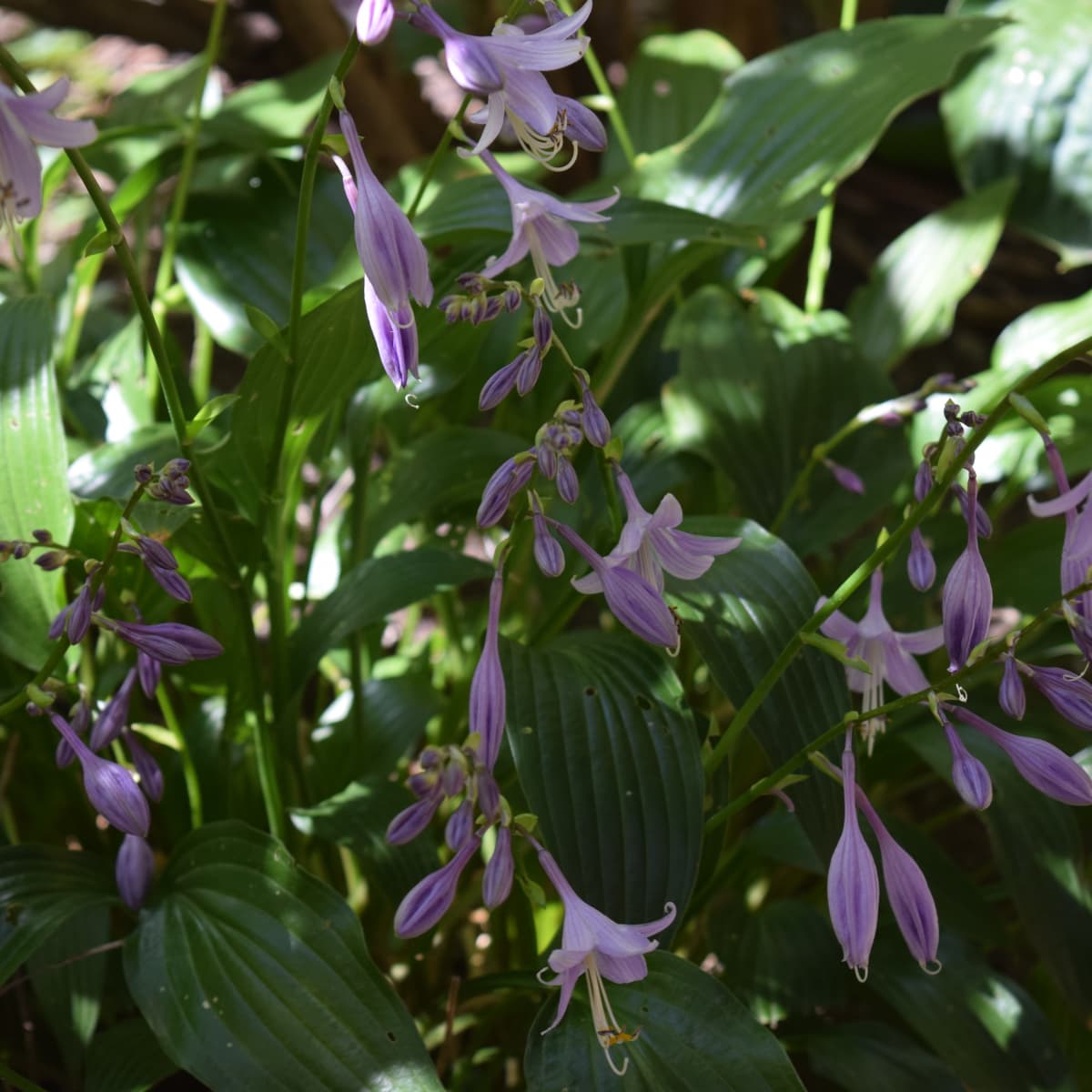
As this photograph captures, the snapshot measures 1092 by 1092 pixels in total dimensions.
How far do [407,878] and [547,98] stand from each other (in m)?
0.70

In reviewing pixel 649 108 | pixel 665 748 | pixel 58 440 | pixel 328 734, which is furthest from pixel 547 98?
pixel 649 108

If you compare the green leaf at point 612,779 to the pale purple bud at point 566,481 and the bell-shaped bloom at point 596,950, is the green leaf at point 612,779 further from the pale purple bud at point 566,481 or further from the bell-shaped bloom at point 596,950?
the pale purple bud at point 566,481

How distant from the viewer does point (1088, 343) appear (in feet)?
2.35

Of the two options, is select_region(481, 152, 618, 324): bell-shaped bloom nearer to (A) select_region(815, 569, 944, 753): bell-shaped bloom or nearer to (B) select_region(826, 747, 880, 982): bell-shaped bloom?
(A) select_region(815, 569, 944, 753): bell-shaped bloom

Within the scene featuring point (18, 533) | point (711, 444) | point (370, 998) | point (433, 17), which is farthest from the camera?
point (711, 444)

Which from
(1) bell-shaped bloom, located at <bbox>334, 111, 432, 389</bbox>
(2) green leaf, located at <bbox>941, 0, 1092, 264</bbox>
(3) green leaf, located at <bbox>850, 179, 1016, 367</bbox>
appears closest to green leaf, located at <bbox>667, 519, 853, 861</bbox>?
(1) bell-shaped bloom, located at <bbox>334, 111, 432, 389</bbox>

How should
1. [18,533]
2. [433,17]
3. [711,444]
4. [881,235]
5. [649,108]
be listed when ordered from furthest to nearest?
1. [881,235]
2. [649,108]
3. [711,444]
4. [18,533]
5. [433,17]

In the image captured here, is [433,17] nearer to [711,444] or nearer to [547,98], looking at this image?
[547,98]

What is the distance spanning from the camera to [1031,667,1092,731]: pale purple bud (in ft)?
2.32

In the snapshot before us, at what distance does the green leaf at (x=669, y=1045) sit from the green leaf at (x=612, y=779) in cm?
6

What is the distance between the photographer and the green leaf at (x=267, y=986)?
2.67 ft

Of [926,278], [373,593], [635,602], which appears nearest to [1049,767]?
[635,602]

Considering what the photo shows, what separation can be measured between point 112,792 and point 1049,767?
638 millimetres

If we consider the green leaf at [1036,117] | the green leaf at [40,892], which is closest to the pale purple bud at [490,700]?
the green leaf at [40,892]
